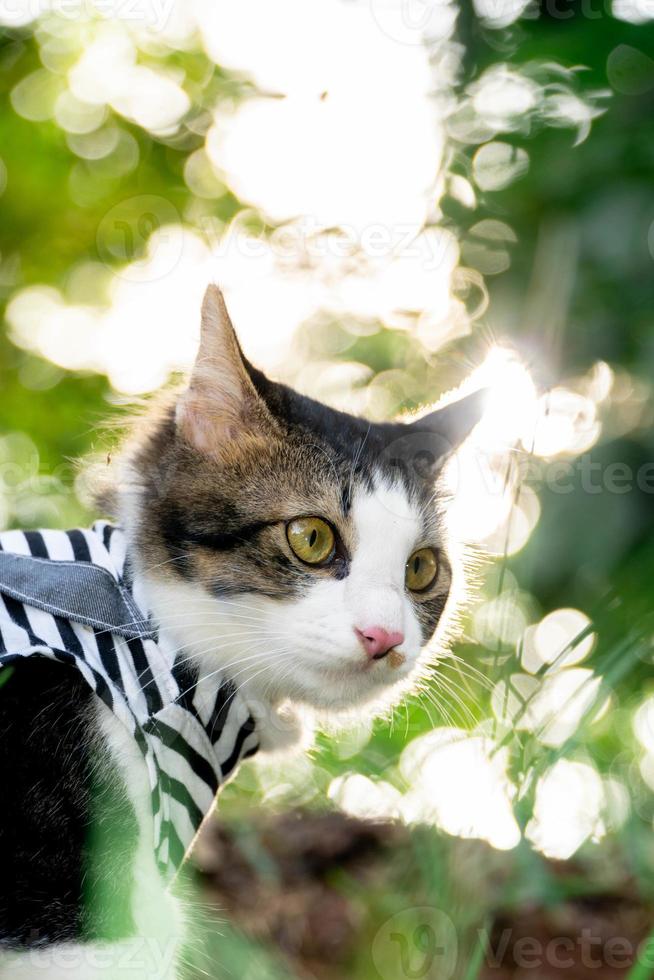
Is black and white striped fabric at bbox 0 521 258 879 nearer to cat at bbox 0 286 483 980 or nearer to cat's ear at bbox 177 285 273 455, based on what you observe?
cat at bbox 0 286 483 980

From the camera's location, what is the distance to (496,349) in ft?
5.98

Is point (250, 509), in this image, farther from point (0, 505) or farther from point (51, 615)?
point (0, 505)

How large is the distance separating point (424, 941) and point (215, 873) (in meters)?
1.00

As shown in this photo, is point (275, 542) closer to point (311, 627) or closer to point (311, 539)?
point (311, 539)

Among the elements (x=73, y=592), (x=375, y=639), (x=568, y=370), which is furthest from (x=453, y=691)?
(x=73, y=592)

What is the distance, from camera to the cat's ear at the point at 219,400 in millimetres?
1692

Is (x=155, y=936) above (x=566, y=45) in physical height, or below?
below

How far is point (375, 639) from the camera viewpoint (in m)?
1.54

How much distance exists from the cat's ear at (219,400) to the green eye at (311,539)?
22 cm

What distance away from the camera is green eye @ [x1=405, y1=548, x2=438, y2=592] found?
183 centimetres

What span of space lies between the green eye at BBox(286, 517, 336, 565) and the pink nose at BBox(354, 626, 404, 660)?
180 mm

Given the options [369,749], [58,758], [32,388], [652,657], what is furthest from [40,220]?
[652,657]

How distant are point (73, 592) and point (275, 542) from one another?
0.38 meters

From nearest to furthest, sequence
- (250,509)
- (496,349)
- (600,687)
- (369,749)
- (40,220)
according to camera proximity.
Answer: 1. (600,687)
2. (250,509)
3. (496,349)
4. (369,749)
5. (40,220)
